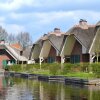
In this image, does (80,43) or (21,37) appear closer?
(80,43)

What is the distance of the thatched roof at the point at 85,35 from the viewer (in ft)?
208

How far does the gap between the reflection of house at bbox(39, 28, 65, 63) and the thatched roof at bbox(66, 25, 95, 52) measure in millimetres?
4864

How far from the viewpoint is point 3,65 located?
87.8 meters

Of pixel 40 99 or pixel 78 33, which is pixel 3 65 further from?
pixel 40 99

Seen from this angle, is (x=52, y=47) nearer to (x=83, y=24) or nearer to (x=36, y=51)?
(x=83, y=24)

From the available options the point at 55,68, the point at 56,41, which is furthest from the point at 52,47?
the point at 55,68

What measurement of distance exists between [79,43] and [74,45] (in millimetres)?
2550

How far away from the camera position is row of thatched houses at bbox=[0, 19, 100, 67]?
62688 mm

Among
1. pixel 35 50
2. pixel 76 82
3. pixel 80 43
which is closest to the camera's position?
pixel 76 82

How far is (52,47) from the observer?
251 ft

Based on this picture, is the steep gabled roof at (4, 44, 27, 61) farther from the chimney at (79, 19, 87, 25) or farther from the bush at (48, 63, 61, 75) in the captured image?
the bush at (48, 63, 61, 75)

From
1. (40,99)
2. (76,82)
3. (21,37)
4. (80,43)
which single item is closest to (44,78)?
(76,82)

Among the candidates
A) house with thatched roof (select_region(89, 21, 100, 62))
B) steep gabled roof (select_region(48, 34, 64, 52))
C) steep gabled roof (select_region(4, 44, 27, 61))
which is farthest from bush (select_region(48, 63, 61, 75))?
steep gabled roof (select_region(4, 44, 27, 61))

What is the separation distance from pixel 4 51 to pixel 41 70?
27.3m
